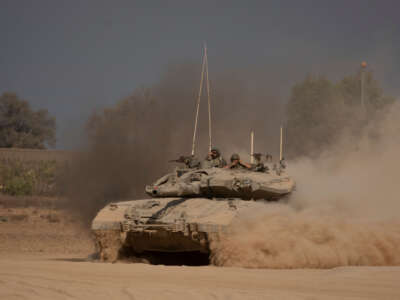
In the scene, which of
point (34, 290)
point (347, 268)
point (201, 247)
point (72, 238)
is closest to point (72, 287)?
point (34, 290)

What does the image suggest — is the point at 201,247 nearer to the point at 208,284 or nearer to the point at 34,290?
the point at 208,284

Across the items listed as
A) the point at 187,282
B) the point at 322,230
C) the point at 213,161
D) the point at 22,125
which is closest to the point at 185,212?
the point at 322,230

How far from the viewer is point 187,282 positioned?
10.9 meters

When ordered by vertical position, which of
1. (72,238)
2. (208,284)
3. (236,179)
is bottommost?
(72,238)

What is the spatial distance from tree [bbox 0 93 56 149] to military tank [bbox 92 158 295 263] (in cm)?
4902

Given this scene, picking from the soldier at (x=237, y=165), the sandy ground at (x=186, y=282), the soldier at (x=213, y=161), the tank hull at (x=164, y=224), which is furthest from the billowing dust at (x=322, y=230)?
the soldier at (x=213, y=161)

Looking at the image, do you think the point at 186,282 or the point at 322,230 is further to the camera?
the point at 322,230

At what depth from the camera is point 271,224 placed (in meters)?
13.9

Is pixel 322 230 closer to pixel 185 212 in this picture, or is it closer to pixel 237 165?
pixel 185 212

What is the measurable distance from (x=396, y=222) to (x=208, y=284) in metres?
6.50

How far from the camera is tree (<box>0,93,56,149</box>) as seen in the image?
207ft

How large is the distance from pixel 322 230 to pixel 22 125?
55936 millimetres

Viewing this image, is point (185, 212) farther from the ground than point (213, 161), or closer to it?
closer to it

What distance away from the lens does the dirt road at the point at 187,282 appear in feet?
30.8
